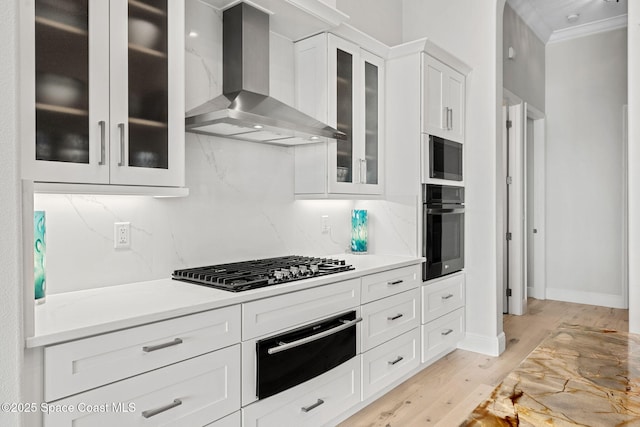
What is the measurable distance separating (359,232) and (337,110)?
1.03 metres

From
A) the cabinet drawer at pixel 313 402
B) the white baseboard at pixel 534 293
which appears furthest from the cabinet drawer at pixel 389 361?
the white baseboard at pixel 534 293

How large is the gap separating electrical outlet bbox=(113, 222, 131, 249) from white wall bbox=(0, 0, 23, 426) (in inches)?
42.6

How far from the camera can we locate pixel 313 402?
226 centimetres

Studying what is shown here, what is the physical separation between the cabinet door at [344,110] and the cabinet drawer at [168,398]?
1.47 metres

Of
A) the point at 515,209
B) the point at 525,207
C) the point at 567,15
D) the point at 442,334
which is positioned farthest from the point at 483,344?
the point at 567,15

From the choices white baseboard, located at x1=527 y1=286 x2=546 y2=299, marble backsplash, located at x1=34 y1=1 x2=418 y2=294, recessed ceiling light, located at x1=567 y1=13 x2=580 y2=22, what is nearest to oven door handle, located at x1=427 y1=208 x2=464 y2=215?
marble backsplash, located at x1=34 y1=1 x2=418 y2=294

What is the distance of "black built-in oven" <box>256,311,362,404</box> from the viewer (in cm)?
196

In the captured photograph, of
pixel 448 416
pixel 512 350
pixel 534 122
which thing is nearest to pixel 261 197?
pixel 448 416

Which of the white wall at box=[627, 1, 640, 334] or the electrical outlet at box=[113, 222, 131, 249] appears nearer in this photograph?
the electrical outlet at box=[113, 222, 131, 249]

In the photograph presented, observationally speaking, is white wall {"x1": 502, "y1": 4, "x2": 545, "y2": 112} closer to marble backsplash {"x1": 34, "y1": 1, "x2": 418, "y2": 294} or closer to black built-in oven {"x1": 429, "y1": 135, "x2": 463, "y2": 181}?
black built-in oven {"x1": 429, "y1": 135, "x2": 463, "y2": 181}

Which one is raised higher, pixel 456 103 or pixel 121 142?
pixel 456 103

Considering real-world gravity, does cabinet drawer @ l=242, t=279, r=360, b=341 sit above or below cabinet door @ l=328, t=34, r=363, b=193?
below

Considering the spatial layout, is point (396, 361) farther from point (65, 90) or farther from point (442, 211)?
point (65, 90)

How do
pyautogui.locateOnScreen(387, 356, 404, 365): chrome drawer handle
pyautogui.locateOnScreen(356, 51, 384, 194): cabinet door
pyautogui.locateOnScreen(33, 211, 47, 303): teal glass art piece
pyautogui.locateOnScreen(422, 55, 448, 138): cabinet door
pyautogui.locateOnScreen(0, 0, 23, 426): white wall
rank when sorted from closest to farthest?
pyautogui.locateOnScreen(0, 0, 23, 426): white wall < pyautogui.locateOnScreen(33, 211, 47, 303): teal glass art piece < pyautogui.locateOnScreen(387, 356, 404, 365): chrome drawer handle < pyautogui.locateOnScreen(356, 51, 384, 194): cabinet door < pyautogui.locateOnScreen(422, 55, 448, 138): cabinet door
